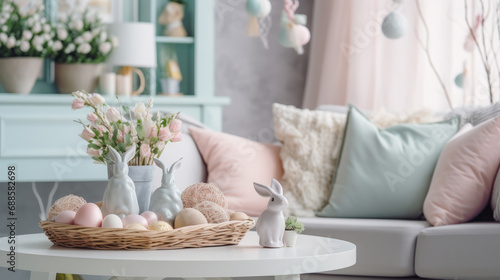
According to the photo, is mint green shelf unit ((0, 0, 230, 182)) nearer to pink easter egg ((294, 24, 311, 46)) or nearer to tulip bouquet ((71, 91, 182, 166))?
pink easter egg ((294, 24, 311, 46))

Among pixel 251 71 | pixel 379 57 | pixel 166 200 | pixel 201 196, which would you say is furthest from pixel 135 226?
pixel 251 71

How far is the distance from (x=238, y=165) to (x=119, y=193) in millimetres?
960

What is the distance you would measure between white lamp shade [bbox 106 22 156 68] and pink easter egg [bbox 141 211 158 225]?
2054 millimetres

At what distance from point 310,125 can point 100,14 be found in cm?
161

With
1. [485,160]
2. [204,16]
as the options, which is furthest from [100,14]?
[485,160]

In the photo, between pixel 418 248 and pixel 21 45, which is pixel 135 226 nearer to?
pixel 418 248

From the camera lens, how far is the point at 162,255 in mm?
1388

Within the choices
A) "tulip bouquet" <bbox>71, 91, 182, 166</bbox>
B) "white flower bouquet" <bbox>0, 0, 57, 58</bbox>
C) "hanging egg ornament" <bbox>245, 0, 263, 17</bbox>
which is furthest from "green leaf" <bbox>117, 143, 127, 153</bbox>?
"white flower bouquet" <bbox>0, 0, 57, 58</bbox>

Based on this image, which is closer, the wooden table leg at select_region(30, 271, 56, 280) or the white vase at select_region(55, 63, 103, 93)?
the wooden table leg at select_region(30, 271, 56, 280)

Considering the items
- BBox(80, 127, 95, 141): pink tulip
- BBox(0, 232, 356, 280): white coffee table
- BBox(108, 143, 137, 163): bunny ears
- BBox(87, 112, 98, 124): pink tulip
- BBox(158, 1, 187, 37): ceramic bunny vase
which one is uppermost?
BBox(158, 1, 187, 37): ceramic bunny vase

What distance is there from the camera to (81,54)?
3.51 metres

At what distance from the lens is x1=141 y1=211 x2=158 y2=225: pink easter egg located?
5.02ft

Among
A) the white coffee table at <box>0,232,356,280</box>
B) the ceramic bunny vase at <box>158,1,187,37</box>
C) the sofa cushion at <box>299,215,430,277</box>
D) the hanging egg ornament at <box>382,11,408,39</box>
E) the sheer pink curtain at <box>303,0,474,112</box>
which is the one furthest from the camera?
the ceramic bunny vase at <box>158,1,187,37</box>

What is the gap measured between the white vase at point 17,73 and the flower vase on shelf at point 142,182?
1.93m
